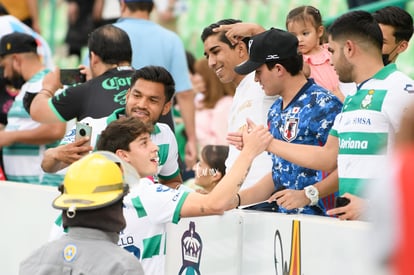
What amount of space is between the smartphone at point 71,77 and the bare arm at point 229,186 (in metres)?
2.79

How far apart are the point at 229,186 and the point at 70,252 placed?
994 mm

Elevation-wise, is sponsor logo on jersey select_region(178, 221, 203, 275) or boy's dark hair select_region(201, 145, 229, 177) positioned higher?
boy's dark hair select_region(201, 145, 229, 177)

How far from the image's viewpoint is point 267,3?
13.0 meters

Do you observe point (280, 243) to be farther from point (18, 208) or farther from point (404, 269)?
point (404, 269)

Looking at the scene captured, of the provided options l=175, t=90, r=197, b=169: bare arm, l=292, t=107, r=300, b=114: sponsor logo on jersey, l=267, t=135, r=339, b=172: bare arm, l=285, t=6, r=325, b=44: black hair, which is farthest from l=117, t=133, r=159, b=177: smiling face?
l=175, t=90, r=197, b=169: bare arm

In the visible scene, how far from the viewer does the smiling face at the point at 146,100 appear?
5656 millimetres

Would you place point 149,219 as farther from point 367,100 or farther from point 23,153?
point 23,153

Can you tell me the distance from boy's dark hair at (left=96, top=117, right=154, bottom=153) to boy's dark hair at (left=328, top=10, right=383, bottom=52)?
1.11 meters

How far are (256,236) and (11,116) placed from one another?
3.61m

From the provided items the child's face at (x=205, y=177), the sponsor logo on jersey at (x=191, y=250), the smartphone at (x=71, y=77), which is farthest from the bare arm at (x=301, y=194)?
the smartphone at (x=71, y=77)

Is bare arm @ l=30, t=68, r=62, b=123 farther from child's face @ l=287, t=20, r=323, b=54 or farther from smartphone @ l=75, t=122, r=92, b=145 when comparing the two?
child's face @ l=287, t=20, r=323, b=54

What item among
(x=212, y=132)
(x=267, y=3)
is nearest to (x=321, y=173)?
(x=212, y=132)

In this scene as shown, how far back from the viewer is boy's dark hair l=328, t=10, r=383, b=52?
496 centimetres

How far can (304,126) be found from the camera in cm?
524
